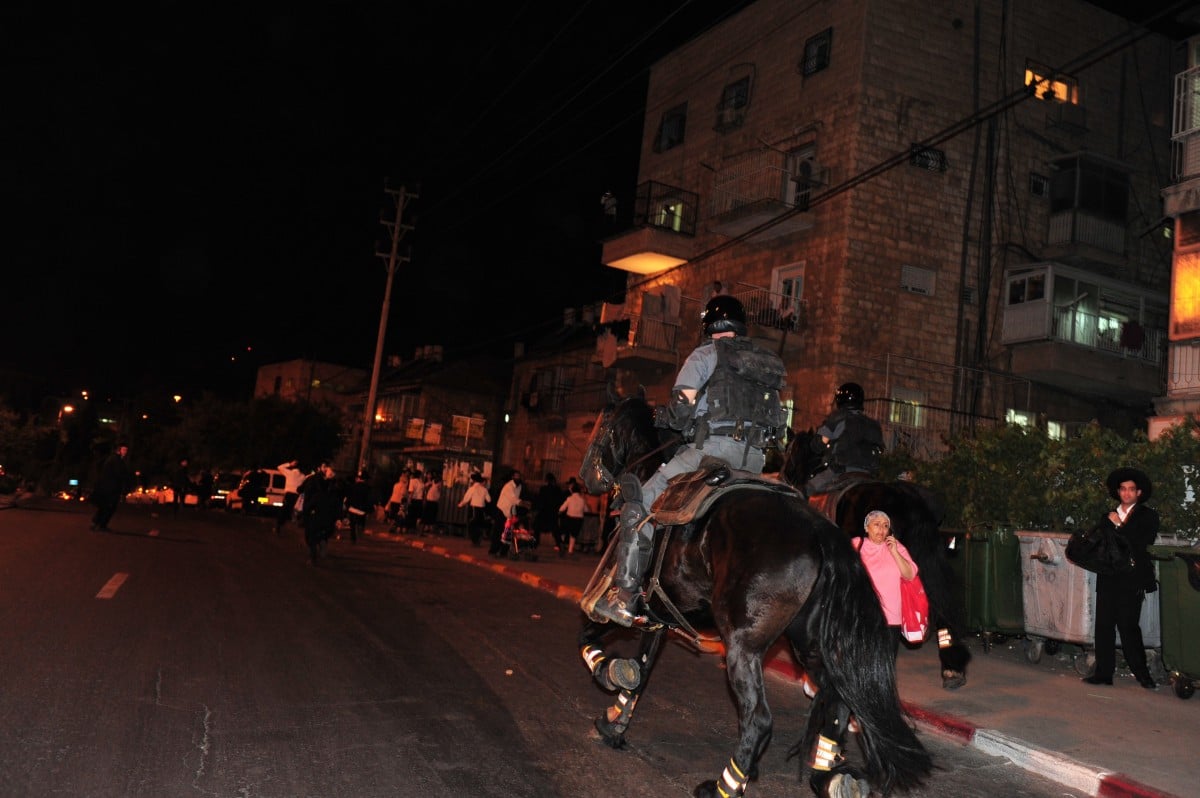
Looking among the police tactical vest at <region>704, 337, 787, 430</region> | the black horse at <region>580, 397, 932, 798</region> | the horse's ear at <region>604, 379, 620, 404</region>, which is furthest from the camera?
the horse's ear at <region>604, 379, 620, 404</region>

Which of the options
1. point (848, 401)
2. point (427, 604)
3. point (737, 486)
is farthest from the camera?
point (427, 604)

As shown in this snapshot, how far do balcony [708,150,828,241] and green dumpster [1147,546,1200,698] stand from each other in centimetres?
1806

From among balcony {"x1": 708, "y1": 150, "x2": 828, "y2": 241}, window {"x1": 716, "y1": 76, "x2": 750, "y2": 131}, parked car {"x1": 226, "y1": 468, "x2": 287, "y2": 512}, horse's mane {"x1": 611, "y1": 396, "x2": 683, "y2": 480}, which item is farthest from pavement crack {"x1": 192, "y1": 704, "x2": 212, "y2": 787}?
parked car {"x1": 226, "y1": 468, "x2": 287, "y2": 512}

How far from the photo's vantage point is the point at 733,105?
1223 inches

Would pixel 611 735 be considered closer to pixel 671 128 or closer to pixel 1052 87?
pixel 1052 87

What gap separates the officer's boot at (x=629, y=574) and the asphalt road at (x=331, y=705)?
83 centimetres

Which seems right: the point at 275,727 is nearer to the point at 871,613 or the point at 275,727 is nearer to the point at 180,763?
the point at 180,763

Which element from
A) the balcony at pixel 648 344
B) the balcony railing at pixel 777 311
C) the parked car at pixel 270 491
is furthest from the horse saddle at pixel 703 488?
the parked car at pixel 270 491

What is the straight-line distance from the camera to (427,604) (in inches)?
494

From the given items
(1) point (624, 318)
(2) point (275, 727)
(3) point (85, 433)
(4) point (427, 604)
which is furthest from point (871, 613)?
(3) point (85, 433)

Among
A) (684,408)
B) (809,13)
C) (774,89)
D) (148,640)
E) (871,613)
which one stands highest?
(809,13)

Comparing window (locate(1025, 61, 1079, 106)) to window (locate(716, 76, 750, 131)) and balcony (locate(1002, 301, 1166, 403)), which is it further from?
window (locate(716, 76, 750, 131))

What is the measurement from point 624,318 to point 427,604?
837 inches

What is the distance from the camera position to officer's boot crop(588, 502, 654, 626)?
6.06 meters
